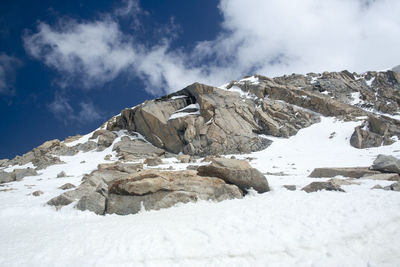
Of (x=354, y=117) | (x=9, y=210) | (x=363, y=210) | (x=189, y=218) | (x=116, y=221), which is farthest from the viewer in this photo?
(x=354, y=117)

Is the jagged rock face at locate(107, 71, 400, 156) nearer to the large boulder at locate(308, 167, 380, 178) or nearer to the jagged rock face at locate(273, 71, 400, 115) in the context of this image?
the jagged rock face at locate(273, 71, 400, 115)

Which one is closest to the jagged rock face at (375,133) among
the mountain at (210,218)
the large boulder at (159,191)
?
the mountain at (210,218)

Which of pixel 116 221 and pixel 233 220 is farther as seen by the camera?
pixel 116 221

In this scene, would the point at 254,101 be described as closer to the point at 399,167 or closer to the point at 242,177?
the point at 399,167

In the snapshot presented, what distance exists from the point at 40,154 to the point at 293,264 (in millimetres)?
47503

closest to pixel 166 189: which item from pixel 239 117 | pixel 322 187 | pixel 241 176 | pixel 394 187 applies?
pixel 241 176

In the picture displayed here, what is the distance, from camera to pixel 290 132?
41.7m

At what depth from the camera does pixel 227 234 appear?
23.0 feet

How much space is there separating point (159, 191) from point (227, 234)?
5044mm

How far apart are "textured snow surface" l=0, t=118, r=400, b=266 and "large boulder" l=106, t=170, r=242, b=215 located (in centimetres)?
55

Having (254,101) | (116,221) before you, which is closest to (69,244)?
(116,221)

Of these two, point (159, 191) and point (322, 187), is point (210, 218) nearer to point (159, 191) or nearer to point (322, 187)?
point (159, 191)

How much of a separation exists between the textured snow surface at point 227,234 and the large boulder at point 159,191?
1.80 ft

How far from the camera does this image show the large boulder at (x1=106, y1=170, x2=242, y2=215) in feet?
35.3
